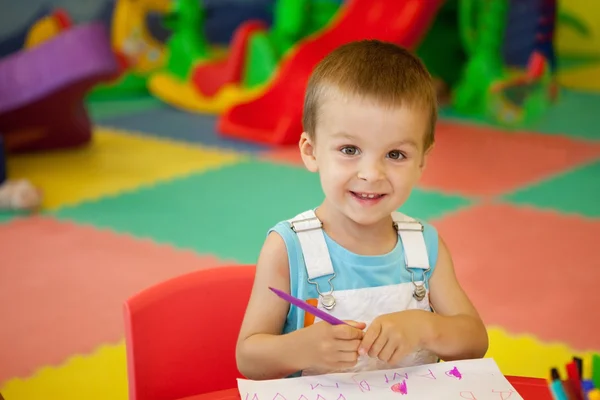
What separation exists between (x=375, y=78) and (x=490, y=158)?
2.45 m

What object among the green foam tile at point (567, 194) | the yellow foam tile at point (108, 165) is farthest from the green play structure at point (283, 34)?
the green foam tile at point (567, 194)

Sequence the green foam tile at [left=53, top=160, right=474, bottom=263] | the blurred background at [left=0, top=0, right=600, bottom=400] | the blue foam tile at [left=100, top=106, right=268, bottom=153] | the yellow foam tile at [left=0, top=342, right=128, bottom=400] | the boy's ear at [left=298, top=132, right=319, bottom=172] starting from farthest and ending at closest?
the blue foam tile at [left=100, top=106, right=268, bottom=153]
the green foam tile at [left=53, top=160, right=474, bottom=263]
the blurred background at [left=0, top=0, right=600, bottom=400]
the yellow foam tile at [left=0, top=342, right=128, bottom=400]
the boy's ear at [left=298, top=132, right=319, bottom=172]

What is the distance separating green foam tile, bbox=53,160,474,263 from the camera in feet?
7.91

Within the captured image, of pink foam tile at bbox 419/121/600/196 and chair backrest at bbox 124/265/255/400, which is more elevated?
pink foam tile at bbox 419/121/600/196

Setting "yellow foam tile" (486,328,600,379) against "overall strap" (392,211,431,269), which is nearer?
"overall strap" (392,211,431,269)

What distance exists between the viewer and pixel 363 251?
1.02 metres

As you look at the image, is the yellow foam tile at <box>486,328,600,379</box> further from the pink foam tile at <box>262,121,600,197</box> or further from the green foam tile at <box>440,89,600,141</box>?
the green foam tile at <box>440,89,600,141</box>

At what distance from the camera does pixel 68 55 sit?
10.4ft

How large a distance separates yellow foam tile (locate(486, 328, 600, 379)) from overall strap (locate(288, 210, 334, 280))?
2.63ft

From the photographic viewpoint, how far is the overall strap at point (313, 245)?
984 mm

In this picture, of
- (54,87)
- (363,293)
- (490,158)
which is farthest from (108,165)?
(363,293)

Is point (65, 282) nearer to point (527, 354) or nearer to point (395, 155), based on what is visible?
point (527, 354)

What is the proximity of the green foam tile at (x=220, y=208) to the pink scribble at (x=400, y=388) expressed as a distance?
142 cm

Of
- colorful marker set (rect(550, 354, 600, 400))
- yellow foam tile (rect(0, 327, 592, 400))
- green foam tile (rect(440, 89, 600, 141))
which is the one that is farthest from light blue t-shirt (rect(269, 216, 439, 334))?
Result: green foam tile (rect(440, 89, 600, 141))
